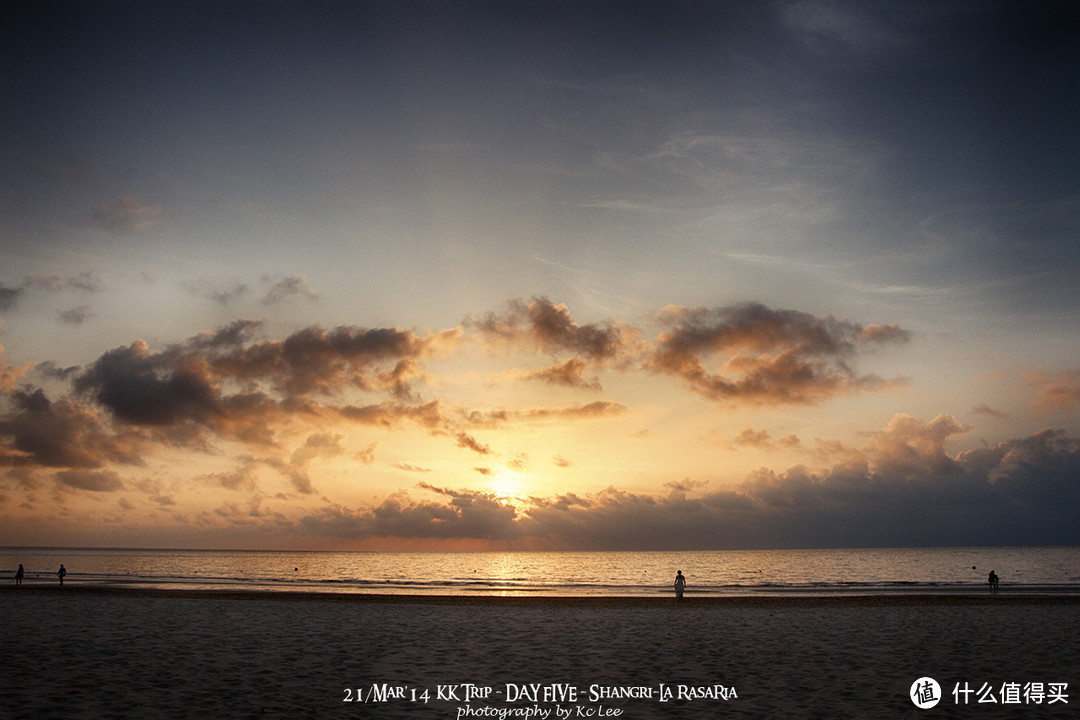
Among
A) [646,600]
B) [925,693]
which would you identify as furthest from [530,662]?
[646,600]

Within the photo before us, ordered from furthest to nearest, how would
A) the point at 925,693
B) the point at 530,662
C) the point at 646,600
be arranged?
the point at 646,600
the point at 530,662
the point at 925,693

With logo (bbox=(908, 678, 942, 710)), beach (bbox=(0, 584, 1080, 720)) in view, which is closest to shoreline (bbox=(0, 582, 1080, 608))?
beach (bbox=(0, 584, 1080, 720))

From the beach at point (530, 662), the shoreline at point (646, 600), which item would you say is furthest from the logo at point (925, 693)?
the shoreline at point (646, 600)

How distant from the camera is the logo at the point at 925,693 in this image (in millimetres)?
16600

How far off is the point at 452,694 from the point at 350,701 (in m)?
2.69

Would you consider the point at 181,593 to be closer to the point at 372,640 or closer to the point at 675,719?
the point at 372,640

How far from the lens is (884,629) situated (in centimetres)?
3130

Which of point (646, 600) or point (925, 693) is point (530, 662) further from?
point (646, 600)

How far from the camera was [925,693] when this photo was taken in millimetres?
17625

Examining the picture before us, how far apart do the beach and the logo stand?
259 millimetres

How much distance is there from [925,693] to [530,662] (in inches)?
471

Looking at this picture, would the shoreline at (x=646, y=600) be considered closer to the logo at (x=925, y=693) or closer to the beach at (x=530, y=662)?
the beach at (x=530, y=662)

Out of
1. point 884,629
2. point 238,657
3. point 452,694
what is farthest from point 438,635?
point 884,629

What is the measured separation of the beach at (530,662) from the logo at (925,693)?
26cm
